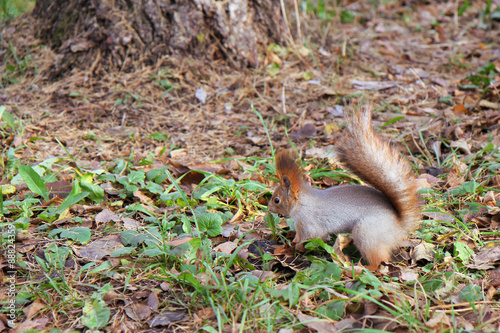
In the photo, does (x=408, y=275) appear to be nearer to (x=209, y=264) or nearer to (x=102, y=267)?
(x=209, y=264)

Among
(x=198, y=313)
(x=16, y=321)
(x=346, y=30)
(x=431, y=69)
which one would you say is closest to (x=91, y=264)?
(x=16, y=321)

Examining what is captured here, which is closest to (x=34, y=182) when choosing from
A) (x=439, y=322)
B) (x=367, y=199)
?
(x=367, y=199)

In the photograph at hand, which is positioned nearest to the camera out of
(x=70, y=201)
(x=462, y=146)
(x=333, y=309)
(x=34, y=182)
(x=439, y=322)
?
(x=439, y=322)

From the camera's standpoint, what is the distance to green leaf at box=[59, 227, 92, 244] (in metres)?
2.12

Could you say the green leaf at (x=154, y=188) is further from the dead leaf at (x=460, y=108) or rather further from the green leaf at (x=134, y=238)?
the dead leaf at (x=460, y=108)

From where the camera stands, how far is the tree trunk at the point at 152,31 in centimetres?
373

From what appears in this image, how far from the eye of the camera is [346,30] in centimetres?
504

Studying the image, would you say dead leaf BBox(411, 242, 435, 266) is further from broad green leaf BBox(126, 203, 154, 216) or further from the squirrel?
broad green leaf BBox(126, 203, 154, 216)

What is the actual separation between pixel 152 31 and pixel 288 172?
2255mm

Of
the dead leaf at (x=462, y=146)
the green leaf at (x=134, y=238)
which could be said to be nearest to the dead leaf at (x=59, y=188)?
the green leaf at (x=134, y=238)

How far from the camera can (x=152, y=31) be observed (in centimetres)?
377

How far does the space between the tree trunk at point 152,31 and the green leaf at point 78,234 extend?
2.03m

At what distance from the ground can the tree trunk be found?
12 cm

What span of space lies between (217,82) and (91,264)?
2210mm
